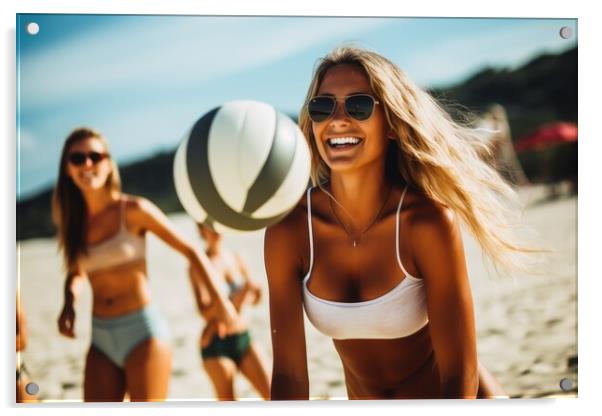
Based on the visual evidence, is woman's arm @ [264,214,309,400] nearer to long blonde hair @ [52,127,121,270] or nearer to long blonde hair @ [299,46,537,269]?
long blonde hair @ [299,46,537,269]

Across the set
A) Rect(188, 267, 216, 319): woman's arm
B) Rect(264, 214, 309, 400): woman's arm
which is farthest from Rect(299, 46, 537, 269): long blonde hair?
Rect(188, 267, 216, 319): woman's arm

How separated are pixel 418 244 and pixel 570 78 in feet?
4.21

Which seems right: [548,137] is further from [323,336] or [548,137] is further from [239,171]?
[239,171]

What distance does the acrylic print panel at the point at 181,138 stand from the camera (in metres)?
3.21

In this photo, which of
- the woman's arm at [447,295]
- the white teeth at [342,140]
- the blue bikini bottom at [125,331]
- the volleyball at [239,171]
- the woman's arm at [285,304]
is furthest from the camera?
the blue bikini bottom at [125,331]

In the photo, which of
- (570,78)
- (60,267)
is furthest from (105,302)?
(570,78)

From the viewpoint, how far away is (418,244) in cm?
276

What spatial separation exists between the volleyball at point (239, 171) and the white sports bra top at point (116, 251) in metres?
0.69

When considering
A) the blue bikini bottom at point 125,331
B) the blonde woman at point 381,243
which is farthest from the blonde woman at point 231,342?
A: the blonde woman at point 381,243

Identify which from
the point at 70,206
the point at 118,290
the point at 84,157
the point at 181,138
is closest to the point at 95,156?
the point at 84,157

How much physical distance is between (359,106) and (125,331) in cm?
145

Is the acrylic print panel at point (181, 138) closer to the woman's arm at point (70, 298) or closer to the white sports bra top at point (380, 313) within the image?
the woman's arm at point (70, 298)

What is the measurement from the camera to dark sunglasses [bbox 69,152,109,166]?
3275mm
